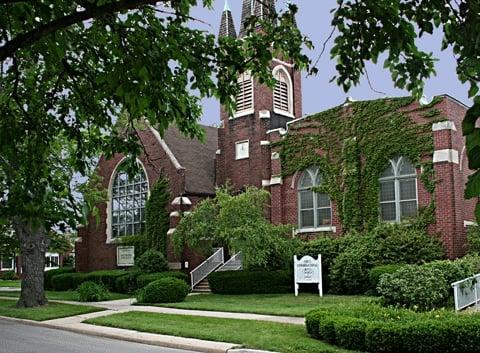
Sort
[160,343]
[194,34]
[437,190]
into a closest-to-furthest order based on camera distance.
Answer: [194,34]
[160,343]
[437,190]

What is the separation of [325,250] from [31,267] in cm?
1251

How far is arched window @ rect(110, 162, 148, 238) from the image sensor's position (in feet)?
121

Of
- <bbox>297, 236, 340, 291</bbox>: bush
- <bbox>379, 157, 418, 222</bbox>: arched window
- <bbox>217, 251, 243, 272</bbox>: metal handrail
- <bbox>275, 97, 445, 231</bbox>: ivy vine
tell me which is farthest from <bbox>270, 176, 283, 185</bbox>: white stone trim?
<bbox>379, 157, 418, 222</bbox>: arched window

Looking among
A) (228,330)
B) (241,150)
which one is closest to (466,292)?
(228,330)

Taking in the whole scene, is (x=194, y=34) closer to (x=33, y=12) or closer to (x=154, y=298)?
(x=33, y=12)

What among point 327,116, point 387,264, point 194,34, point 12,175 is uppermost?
point 327,116

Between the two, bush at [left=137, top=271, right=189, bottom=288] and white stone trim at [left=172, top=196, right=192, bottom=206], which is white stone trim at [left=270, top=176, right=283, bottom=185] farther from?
bush at [left=137, top=271, right=189, bottom=288]

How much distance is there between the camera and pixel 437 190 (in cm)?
2570

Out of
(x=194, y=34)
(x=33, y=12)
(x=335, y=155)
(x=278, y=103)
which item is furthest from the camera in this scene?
(x=278, y=103)

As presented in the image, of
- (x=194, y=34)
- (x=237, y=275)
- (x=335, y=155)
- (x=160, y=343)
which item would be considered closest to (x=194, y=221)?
(x=237, y=275)

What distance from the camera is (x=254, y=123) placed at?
109ft

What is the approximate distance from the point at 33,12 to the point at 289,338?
31.0ft

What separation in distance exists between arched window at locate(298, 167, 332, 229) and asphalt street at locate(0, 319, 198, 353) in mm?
15257

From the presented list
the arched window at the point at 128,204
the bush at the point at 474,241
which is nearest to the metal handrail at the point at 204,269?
the arched window at the point at 128,204
